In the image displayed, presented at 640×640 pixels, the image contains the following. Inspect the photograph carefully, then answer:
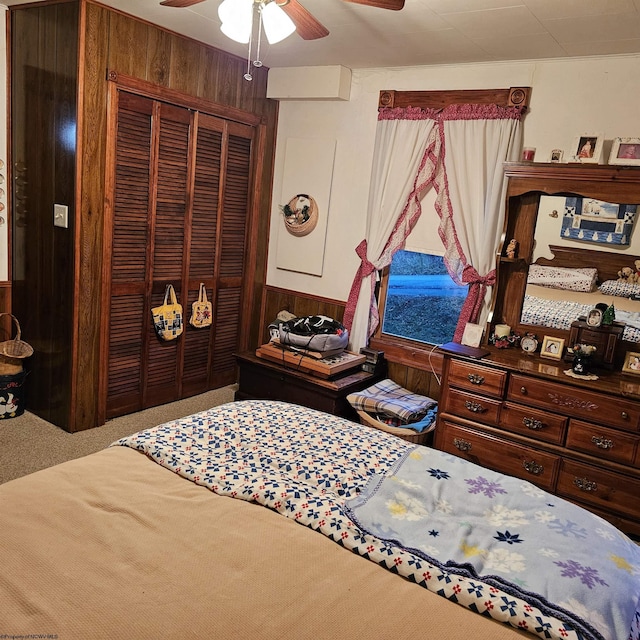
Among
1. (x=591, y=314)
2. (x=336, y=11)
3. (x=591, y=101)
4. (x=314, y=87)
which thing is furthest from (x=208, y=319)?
(x=591, y=101)

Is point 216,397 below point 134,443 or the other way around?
below

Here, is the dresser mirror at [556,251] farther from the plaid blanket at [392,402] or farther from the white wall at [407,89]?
the plaid blanket at [392,402]

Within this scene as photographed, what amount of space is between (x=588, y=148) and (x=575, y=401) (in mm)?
1346

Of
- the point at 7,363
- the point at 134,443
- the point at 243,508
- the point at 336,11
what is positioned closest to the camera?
the point at 243,508

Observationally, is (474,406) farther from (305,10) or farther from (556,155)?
(305,10)

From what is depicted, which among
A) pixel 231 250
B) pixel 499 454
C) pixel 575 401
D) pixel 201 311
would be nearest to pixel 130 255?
pixel 201 311

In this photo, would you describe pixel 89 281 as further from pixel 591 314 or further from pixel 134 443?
pixel 591 314

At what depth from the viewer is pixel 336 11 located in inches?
112

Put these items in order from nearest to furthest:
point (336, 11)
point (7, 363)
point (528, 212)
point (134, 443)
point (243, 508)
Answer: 1. point (243, 508)
2. point (134, 443)
3. point (336, 11)
4. point (528, 212)
5. point (7, 363)

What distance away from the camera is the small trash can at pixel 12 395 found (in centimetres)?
361

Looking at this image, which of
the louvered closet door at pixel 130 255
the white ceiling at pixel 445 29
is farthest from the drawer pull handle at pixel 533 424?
the louvered closet door at pixel 130 255

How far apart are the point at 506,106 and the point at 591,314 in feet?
4.35

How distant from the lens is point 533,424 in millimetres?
3051

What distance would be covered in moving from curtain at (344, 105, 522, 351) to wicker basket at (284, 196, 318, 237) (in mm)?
454
